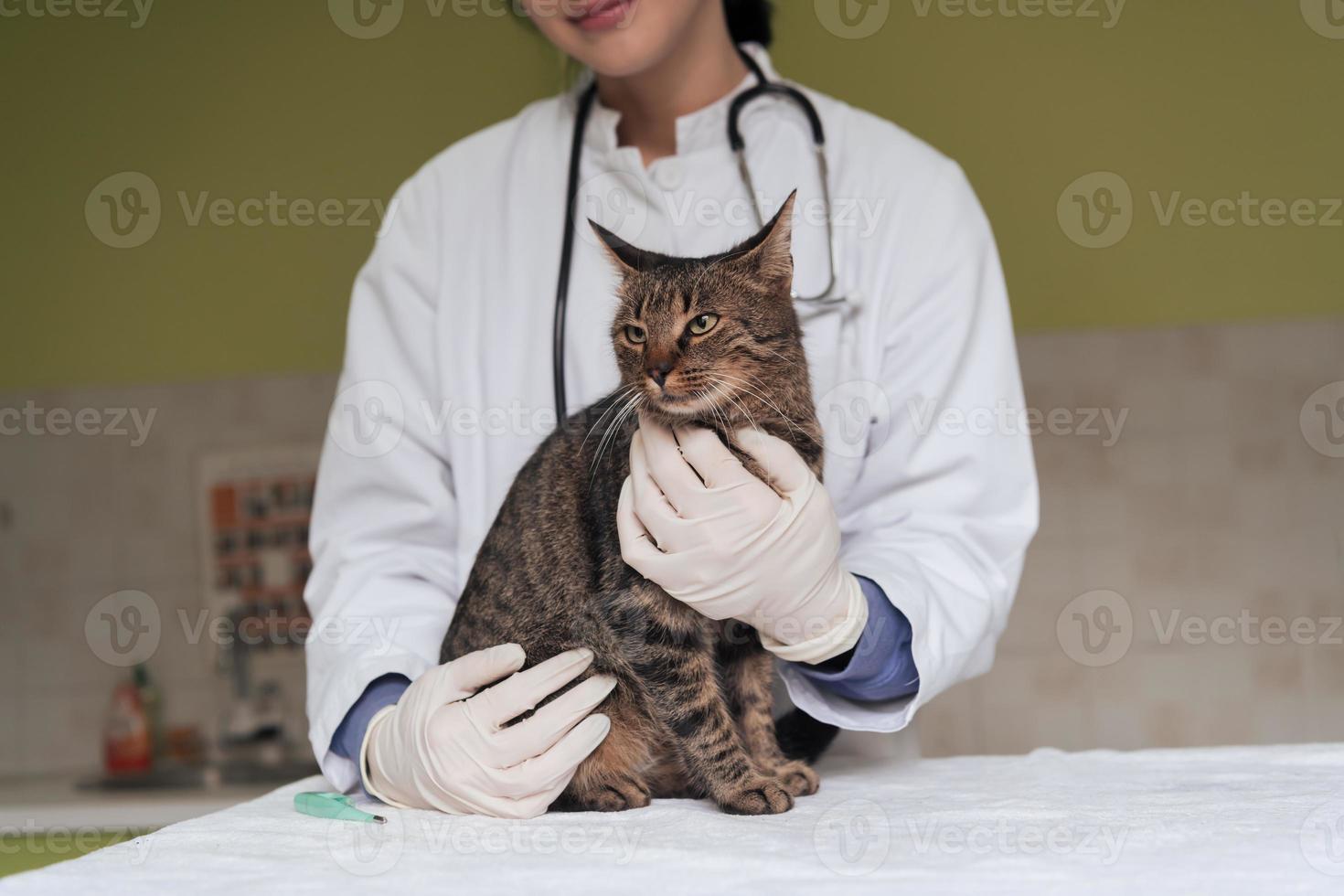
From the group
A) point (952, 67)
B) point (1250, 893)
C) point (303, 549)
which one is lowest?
point (303, 549)

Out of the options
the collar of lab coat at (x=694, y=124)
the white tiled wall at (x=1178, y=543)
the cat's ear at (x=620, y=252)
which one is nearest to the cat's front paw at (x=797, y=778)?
the cat's ear at (x=620, y=252)

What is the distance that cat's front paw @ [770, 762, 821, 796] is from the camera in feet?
4.28

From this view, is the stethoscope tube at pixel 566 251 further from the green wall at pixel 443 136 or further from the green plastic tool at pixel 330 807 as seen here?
the green wall at pixel 443 136

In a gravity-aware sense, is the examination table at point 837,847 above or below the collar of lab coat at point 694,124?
below

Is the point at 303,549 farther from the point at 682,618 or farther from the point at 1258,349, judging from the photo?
the point at 1258,349

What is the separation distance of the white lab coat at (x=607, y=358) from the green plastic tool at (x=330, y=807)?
0.16 metres

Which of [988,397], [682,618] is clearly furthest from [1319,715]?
[682,618]

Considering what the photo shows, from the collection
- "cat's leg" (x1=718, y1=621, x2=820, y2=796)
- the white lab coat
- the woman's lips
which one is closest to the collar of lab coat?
the white lab coat

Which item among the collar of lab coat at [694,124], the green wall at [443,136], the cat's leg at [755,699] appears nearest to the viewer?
the cat's leg at [755,699]

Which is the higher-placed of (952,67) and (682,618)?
(952,67)

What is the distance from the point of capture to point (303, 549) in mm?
3717

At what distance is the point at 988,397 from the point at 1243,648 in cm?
229

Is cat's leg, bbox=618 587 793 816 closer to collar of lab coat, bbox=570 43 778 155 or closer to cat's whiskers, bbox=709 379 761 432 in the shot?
cat's whiskers, bbox=709 379 761 432

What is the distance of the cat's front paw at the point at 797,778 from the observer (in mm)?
1304
